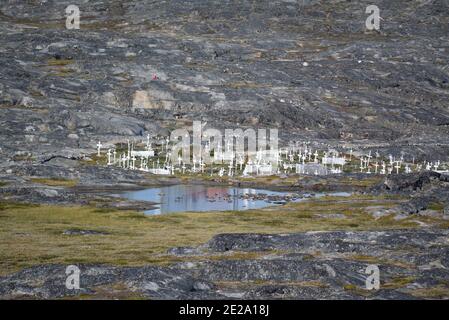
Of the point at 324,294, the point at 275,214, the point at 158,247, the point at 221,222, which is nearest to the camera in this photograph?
the point at 324,294

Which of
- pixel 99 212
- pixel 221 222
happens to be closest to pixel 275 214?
pixel 221 222

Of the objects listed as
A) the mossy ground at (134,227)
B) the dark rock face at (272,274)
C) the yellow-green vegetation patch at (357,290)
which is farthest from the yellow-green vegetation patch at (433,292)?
the mossy ground at (134,227)

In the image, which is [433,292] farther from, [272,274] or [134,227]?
[134,227]

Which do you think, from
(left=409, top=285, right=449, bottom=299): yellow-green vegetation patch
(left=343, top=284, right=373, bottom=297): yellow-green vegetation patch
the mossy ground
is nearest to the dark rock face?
(left=343, top=284, right=373, bottom=297): yellow-green vegetation patch
